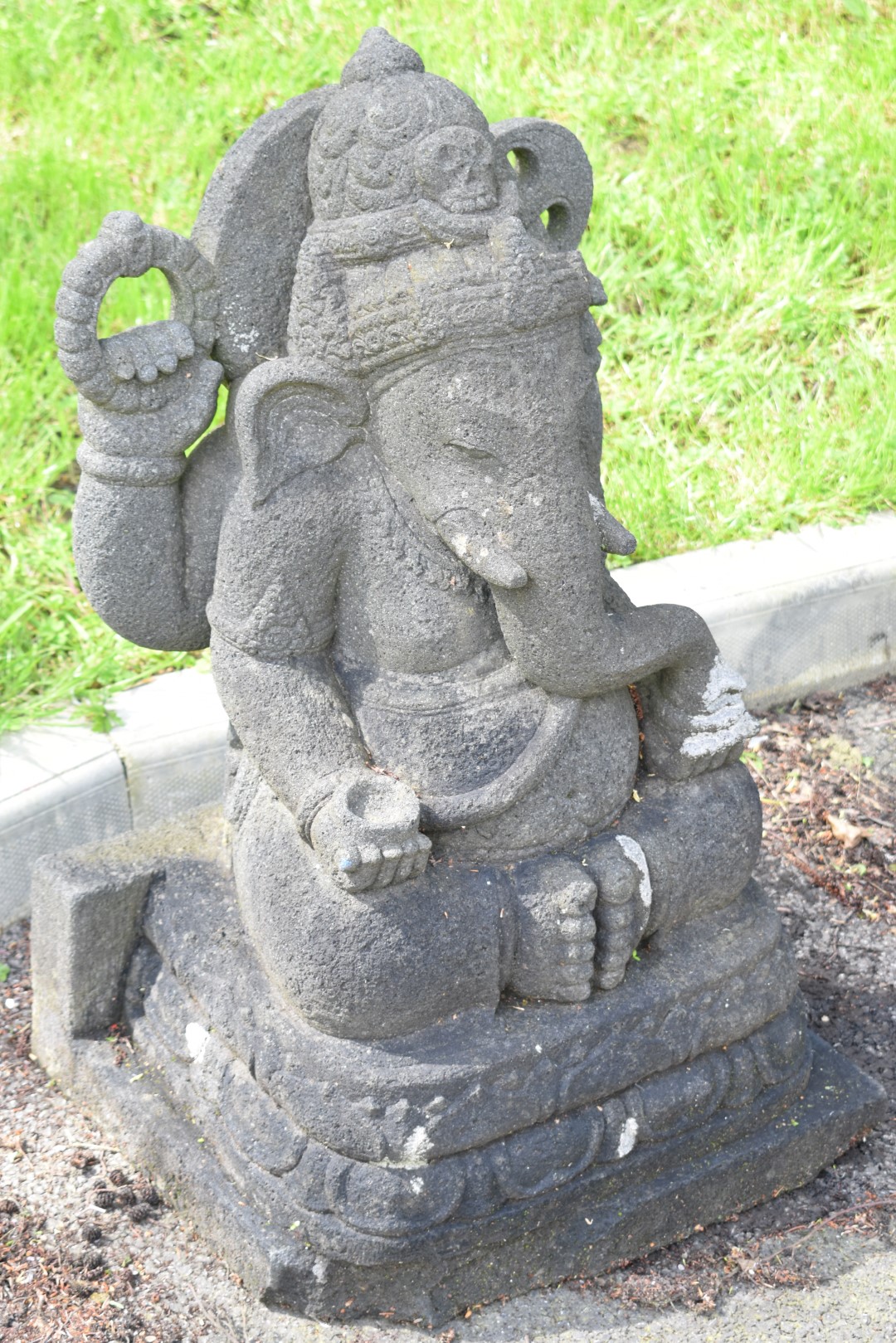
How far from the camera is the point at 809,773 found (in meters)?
3.91

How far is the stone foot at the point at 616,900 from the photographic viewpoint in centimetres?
244

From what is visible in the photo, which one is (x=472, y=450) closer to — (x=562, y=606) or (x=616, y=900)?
(x=562, y=606)

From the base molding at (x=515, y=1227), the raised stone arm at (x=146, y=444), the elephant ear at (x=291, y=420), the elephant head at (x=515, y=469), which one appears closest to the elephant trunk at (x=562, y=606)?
the elephant head at (x=515, y=469)

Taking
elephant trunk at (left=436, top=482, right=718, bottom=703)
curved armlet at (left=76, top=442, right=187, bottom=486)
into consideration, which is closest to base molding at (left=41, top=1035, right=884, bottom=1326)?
elephant trunk at (left=436, top=482, right=718, bottom=703)

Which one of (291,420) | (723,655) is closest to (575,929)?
(291,420)

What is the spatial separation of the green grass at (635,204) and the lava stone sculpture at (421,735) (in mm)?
1358

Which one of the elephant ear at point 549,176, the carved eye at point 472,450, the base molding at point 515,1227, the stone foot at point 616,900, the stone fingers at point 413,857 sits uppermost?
the elephant ear at point 549,176

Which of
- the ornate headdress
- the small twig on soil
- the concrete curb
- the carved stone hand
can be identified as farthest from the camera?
the concrete curb

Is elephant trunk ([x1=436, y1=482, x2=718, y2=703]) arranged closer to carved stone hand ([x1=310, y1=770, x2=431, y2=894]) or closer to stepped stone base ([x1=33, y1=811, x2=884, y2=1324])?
carved stone hand ([x1=310, y1=770, x2=431, y2=894])

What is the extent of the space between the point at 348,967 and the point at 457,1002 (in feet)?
0.70

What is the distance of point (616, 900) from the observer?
2.44 metres

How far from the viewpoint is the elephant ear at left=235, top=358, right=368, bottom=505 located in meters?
2.22

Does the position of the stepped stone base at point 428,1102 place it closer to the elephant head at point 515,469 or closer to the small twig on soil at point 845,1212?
the small twig on soil at point 845,1212

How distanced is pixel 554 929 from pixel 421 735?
372 mm
